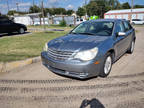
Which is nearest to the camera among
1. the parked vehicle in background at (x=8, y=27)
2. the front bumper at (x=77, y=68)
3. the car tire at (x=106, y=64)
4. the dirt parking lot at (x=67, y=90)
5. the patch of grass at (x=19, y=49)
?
the dirt parking lot at (x=67, y=90)

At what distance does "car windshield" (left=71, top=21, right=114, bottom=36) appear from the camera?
14.0 feet

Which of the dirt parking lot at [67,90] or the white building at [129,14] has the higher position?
the white building at [129,14]

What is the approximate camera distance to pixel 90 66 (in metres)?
3.15

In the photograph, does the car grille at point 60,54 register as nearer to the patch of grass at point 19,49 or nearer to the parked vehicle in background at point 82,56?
the parked vehicle in background at point 82,56

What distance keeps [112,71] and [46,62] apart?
2.08m

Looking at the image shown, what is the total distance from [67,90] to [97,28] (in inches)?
92.6

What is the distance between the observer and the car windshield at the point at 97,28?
4261mm

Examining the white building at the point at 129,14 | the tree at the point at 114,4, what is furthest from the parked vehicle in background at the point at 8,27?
the tree at the point at 114,4

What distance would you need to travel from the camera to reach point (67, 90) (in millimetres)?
3221

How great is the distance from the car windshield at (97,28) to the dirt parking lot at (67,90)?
127 cm

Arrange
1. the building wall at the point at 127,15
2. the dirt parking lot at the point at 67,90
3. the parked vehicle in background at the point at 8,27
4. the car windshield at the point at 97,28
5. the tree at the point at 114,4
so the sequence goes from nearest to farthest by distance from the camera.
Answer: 1. the dirt parking lot at the point at 67,90
2. the car windshield at the point at 97,28
3. the parked vehicle in background at the point at 8,27
4. the building wall at the point at 127,15
5. the tree at the point at 114,4

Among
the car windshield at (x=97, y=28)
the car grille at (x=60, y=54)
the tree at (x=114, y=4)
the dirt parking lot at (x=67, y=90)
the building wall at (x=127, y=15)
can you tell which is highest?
the tree at (x=114, y=4)

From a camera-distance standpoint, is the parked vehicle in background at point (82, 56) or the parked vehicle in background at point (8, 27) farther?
the parked vehicle in background at point (8, 27)

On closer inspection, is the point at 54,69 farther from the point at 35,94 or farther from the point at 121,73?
the point at 121,73
